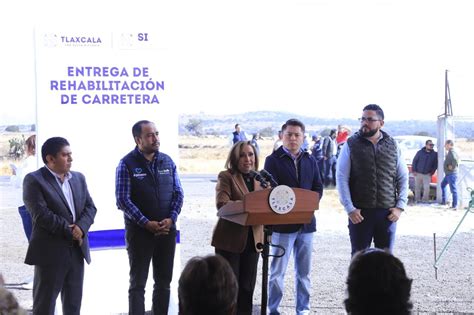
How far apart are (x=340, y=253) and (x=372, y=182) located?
12.1 ft

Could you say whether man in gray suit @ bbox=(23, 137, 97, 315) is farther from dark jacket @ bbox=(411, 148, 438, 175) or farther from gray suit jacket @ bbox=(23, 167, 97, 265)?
dark jacket @ bbox=(411, 148, 438, 175)

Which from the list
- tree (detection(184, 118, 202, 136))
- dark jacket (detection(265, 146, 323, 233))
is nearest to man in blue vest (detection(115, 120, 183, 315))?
dark jacket (detection(265, 146, 323, 233))

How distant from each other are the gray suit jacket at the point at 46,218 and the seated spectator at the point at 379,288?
242 centimetres

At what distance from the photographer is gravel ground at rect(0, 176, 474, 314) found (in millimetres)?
5973

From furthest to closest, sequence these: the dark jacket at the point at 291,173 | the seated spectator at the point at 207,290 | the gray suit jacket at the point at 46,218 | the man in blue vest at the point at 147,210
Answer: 1. the dark jacket at the point at 291,173
2. the man in blue vest at the point at 147,210
3. the gray suit jacket at the point at 46,218
4. the seated spectator at the point at 207,290

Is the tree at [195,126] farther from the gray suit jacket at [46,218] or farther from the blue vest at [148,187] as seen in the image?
the gray suit jacket at [46,218]

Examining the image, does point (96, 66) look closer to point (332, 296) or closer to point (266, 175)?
point (266, 175)

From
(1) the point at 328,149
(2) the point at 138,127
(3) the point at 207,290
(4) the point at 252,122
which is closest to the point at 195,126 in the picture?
(4) the point at 252,122

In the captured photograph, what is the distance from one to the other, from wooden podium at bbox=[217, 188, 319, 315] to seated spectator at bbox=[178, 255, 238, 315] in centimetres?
128

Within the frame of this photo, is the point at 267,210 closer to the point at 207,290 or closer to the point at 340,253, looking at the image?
the point at 207,290

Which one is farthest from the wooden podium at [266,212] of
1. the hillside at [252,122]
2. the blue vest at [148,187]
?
the hillside at [252,122]

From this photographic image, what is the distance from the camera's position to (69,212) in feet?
14.5

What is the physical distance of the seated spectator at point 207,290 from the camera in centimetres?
233

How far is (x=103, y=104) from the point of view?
16.4 feet
